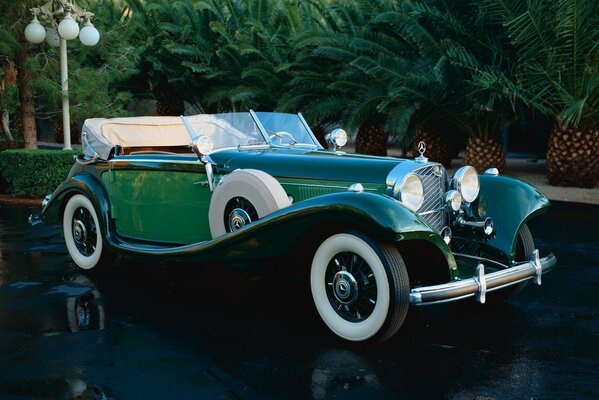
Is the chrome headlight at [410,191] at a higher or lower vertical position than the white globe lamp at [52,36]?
lower

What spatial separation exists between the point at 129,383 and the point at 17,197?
330 inches

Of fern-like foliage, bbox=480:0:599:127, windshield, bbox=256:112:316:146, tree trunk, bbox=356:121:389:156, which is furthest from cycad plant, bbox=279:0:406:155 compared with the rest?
windshield, bbox=256:112:316:146

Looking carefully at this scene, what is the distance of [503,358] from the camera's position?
4.11m

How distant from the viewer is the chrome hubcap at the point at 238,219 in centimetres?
507

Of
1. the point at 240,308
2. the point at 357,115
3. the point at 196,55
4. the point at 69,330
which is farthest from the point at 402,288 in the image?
the point at 196,55

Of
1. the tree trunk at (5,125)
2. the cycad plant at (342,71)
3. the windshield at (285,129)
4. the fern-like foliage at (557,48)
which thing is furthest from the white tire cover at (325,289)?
the tree trunk at (5,125)

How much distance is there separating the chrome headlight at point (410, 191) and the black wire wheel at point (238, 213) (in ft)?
3.41

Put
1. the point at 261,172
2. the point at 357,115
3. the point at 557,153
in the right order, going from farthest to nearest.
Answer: the point at 357,115, the point at 557,153, the point at 261,172

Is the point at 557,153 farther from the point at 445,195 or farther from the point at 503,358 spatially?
the point at 503,358

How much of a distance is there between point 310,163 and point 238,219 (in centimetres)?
65

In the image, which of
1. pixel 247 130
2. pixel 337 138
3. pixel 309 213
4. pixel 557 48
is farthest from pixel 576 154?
pixel 309 213

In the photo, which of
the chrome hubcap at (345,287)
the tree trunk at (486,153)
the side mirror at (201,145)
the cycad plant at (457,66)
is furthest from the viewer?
the tree trunk at (486,153)

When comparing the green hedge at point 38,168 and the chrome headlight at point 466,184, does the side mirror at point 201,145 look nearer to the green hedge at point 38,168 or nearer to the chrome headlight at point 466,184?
the chrome headlight at point 466,184

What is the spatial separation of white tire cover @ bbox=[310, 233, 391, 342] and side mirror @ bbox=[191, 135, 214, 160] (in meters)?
1.40
